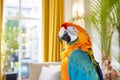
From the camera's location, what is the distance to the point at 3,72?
4602mm

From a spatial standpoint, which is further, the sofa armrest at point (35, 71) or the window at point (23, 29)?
the window at point (23, 29)

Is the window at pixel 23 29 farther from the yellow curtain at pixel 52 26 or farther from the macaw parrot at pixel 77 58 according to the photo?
the macaw parrot at pixel 77 58

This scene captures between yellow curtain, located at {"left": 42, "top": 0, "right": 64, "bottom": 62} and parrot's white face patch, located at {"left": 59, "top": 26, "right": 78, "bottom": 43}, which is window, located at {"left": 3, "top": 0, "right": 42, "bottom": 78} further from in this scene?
parrot's white face patch, located at {"left": 59, "top": 26, "right": 78, "bottom": 43}

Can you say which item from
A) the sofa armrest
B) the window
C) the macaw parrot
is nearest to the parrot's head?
the macaw parrot

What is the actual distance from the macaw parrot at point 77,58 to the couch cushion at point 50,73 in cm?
137

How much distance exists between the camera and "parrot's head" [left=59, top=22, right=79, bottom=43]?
2.04 metres

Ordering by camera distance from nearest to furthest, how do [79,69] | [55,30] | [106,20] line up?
[79,69], [106,20], [55,30]

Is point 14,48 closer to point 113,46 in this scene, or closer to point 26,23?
point 26,23

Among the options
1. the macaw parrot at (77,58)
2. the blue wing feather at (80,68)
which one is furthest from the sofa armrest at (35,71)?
the blue wing feather at (80,68)

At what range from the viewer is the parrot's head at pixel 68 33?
2.04 meters

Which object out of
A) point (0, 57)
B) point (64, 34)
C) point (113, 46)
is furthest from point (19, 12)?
point (64, 34)

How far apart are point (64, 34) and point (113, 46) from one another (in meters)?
1.77

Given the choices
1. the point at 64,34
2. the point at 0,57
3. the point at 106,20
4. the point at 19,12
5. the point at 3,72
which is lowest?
the point at 3,72

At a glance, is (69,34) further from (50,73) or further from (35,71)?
(35,71)
